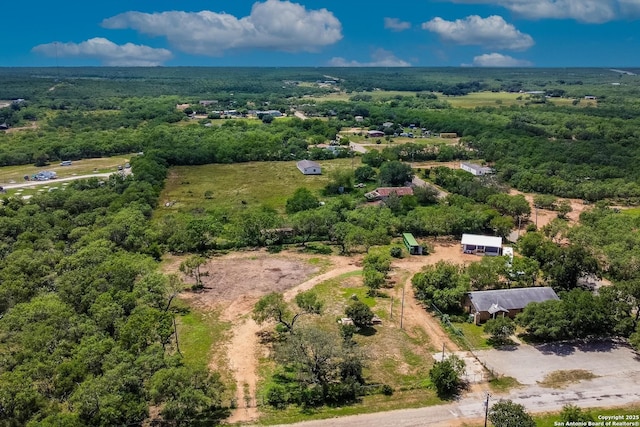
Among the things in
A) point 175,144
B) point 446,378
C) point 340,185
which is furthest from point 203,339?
point 175,144

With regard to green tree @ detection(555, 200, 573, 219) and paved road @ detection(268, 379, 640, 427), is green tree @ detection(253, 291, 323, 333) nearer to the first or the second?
paved road @ detection(268, 379, 640, 427)

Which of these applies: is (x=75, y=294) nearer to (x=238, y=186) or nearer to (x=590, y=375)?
(x=590, y=375)

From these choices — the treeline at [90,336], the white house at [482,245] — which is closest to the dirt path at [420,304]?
the white house at [482,245]

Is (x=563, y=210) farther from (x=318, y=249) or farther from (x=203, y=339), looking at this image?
(x=203, y=339)

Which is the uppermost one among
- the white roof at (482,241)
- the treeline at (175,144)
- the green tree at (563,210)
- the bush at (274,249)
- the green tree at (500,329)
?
the treeline at (175,144)

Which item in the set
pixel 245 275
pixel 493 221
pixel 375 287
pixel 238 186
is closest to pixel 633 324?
pixel 375 287

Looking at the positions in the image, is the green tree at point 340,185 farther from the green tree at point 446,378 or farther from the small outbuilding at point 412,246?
the green tree at point 446,378

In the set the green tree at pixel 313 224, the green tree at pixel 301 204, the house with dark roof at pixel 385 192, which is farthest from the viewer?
the house with dark roof at pixel 385 192

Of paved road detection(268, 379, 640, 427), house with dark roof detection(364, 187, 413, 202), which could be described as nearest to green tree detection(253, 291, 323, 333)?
paved road detection(268, 379, 640, 427)
